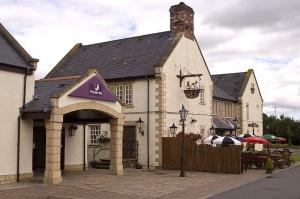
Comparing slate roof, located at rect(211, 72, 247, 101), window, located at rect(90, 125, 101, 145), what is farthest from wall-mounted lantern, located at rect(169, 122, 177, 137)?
slate roof, located at rect(211, 72, 247, 101)

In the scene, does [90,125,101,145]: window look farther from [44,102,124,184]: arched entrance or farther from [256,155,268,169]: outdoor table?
[256,155,268,169]: outdoor table

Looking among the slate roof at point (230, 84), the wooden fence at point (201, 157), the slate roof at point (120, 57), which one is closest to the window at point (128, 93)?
the slate roof at point (120, 57)

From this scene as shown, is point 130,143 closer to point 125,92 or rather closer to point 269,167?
point 125,92

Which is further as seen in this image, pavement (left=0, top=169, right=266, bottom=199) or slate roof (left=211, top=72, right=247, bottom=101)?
slate roof (left=211, top=72, right=247, bottom=101)

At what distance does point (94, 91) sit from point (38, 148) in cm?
501

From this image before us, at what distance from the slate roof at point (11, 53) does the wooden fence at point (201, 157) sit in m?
10.2

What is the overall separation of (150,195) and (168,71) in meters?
12.8

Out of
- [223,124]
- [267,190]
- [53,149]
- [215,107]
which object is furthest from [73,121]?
[215,107]

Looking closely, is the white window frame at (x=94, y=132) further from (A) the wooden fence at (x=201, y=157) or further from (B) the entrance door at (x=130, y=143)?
(A) the wooden fence at (x=201, y=157)

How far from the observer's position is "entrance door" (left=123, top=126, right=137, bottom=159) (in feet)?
89.8

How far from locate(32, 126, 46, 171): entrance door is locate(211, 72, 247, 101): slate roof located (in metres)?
20.1

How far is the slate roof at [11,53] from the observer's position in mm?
18453

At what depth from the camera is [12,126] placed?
60.0ft

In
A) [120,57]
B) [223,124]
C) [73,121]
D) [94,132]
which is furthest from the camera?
[223,124]
